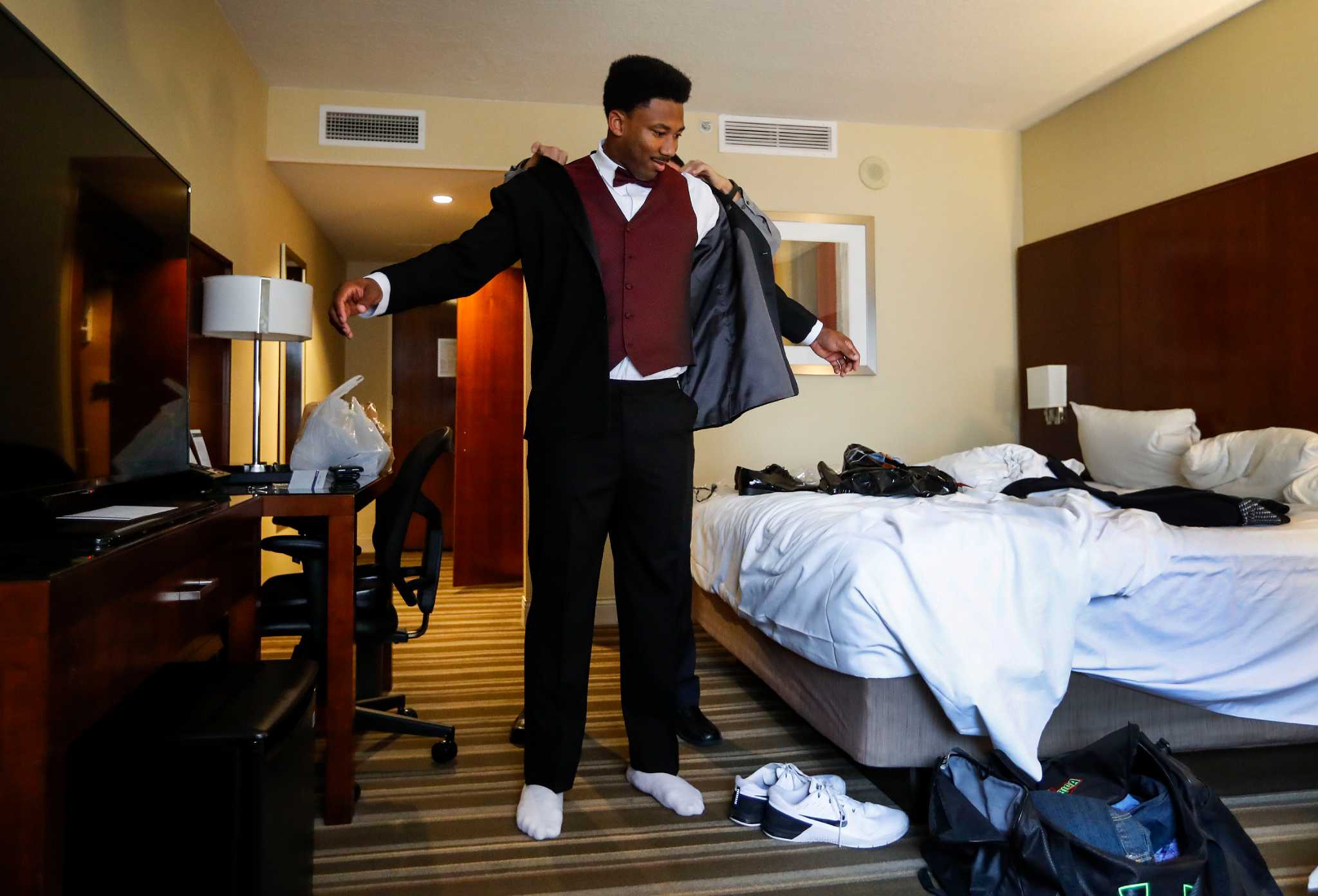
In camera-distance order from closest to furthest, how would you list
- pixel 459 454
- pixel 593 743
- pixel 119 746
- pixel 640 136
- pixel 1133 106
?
pixel 119 746, pixel 640 136, pixel 593 743, pixel 1133 106, pixel 459 454

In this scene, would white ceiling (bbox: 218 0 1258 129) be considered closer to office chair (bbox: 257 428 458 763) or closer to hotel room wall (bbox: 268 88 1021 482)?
hotel room wall (bbox: 268 88 1021 482)

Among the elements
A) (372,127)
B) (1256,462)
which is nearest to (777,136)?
(372,127)

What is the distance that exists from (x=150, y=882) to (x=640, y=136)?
157 centimetres

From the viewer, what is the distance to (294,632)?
2.19m

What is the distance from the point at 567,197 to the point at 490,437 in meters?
3.45

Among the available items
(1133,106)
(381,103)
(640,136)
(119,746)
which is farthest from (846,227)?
(119,746)

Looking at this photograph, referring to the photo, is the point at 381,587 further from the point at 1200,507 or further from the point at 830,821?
the point at 1200,507

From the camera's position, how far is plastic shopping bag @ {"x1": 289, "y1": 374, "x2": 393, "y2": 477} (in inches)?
90.8

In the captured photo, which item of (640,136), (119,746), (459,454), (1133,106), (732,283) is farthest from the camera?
(459,454)

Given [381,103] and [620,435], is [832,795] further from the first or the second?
[381,103]

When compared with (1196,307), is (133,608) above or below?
below

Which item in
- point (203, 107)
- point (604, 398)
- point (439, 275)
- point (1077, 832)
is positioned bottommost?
point (1077, 832)

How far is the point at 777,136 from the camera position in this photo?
441 cm

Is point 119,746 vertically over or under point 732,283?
under
